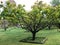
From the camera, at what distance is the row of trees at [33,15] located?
1149cm

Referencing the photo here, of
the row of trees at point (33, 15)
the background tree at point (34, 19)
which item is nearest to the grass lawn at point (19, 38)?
the background tree at point (34, 19)

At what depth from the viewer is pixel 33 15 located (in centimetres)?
1254

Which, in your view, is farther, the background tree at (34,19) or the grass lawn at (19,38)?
the background tree at (34,19)

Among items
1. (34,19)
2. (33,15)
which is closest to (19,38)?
(34,19)

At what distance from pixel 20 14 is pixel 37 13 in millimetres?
1402

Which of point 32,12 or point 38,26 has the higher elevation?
point 32,12

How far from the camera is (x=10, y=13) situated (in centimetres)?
1158

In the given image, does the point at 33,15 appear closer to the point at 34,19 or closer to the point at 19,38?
the point at 34,19

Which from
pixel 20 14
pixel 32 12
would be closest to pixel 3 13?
pixel 20 14

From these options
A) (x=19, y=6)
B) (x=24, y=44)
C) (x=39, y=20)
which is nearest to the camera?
(x=24, y=44)

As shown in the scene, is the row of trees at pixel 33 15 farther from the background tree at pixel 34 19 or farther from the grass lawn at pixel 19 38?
the grass lawn at pixel 19 38

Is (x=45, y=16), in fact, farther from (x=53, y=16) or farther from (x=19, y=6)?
(x=19, y=6)

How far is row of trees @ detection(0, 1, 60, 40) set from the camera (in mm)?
11495

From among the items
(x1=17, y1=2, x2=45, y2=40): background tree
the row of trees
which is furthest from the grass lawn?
the row of trees
